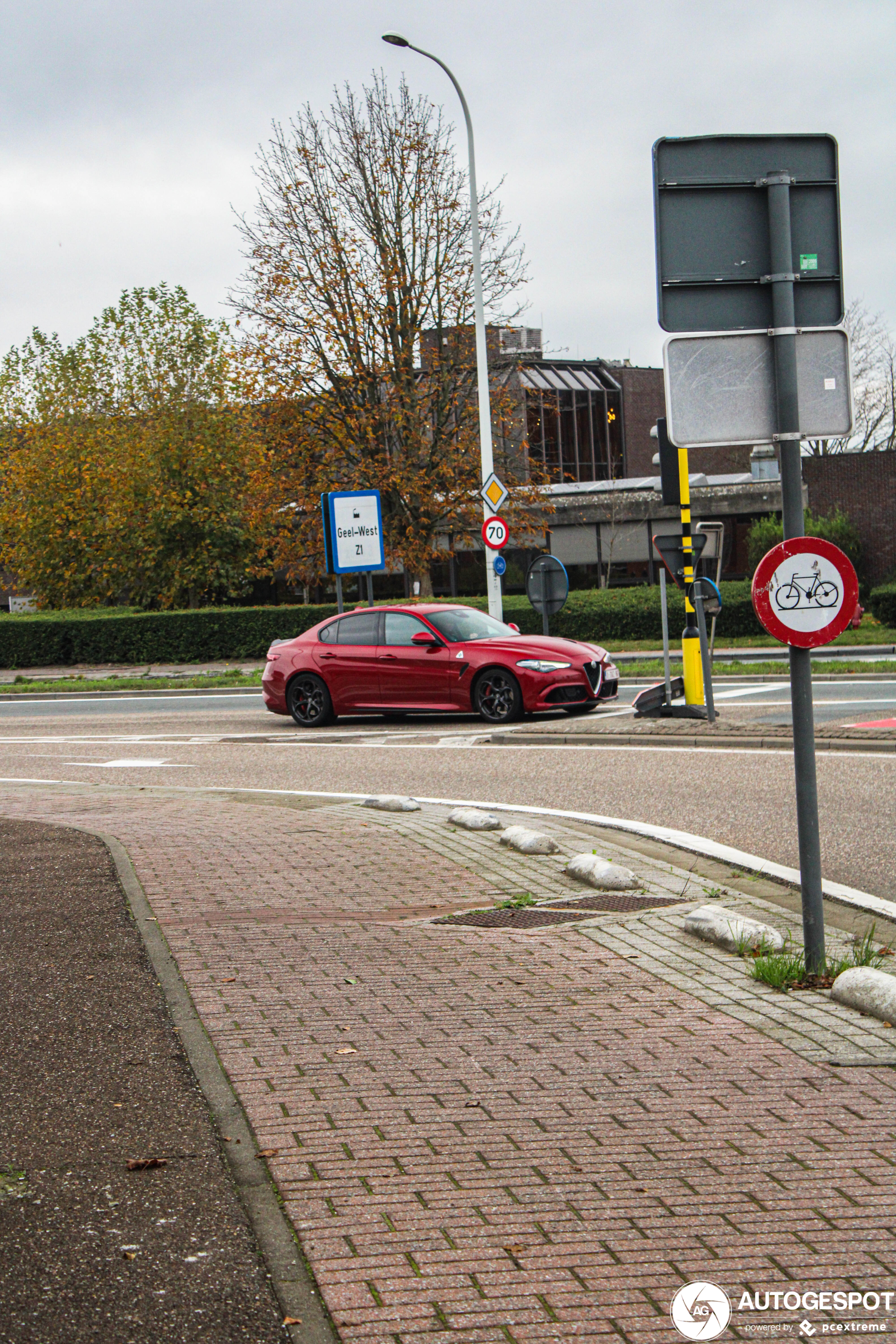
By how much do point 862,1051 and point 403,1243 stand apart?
1.94 m

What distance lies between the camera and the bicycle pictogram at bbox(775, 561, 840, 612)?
525 cm

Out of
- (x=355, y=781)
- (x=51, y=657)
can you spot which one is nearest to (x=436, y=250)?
(x=51, y=657)

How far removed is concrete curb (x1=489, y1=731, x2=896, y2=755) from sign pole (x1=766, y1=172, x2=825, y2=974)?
7159mm

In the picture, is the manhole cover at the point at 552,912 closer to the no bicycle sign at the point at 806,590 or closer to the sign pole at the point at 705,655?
the no bicycle sign at the point at 806,590

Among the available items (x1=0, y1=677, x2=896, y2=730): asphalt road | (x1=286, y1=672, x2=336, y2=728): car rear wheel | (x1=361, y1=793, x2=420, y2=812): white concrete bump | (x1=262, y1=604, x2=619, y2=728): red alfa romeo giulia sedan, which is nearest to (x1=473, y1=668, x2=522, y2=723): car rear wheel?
(x1=262, y1=604, x2=619, y2=728): red alfa romeo giulia sedan

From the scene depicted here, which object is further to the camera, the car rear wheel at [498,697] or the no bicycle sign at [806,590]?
the car rear wheel at [498,697]

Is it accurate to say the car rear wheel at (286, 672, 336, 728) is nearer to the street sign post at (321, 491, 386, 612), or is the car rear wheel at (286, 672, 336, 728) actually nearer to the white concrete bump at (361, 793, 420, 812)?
the street sign post at (321, 491, 386, 612)

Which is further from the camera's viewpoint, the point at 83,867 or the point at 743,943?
the point at 83,867

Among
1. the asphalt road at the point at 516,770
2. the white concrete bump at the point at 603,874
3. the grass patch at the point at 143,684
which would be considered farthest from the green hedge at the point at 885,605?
the white concrete bump at the point at 603,874

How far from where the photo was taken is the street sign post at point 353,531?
22297 mm

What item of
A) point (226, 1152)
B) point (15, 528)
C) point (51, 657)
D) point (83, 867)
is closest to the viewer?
point (226, 1152)

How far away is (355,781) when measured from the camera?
12695 millimetres

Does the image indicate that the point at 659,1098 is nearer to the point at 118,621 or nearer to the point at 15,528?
the point at 118,621

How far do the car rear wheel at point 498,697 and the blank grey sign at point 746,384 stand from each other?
36.3 ft
